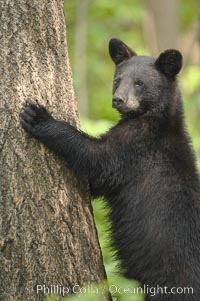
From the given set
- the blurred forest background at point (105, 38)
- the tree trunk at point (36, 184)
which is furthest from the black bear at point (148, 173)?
the blurred forest background at point (105, 38)

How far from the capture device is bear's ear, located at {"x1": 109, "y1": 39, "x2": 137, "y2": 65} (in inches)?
232

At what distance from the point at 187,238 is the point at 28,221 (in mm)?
Result: 1213

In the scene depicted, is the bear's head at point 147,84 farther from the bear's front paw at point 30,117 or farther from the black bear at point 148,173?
the bear's front paw at point 30,117

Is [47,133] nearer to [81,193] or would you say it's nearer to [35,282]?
[81,193]

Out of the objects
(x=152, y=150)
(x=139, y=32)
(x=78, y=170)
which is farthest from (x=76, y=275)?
(x=139, y=32)

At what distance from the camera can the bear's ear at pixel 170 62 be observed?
5.49 metres

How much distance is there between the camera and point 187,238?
5.06m

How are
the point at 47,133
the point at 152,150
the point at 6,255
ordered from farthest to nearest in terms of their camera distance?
the point at 152,150 → the point at 47,133 → the point at 6,255

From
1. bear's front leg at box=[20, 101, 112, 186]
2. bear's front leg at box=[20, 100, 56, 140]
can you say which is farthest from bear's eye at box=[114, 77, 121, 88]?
bear's front leg at box=[20, 100, 56, 140]

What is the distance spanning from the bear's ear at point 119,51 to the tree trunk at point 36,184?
104 cm

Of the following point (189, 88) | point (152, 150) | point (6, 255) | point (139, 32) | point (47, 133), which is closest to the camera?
point (6, 255)

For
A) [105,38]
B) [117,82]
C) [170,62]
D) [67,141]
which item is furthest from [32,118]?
[105,38]

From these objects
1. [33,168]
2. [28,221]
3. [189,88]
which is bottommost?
[28,221]

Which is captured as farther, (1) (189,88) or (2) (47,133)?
(1) (189,88)
